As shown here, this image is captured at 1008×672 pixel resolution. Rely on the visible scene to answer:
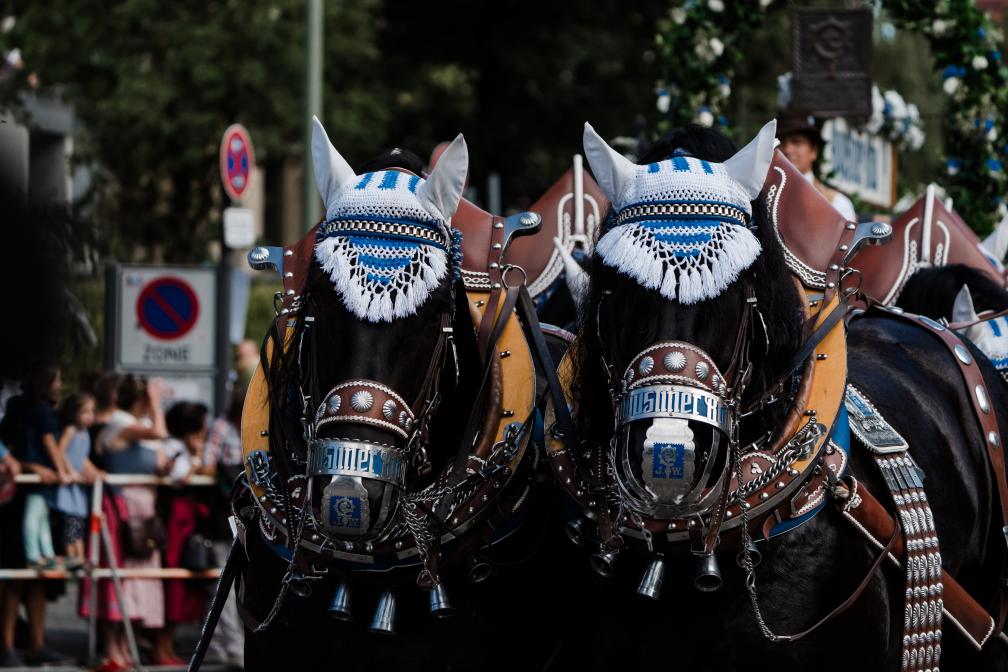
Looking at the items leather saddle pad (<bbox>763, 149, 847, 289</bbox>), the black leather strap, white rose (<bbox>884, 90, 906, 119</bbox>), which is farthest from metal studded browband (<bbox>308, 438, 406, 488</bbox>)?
white rose (<bbox>884, 90, 906, 119</bbox>)

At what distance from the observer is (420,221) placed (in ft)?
12.4

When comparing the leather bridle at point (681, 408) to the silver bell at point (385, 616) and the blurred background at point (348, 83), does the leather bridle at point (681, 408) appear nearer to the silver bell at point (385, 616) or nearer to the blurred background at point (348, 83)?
the silver bell at point (385, 616)

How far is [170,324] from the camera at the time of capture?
11.0m

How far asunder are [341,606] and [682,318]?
3.44ft

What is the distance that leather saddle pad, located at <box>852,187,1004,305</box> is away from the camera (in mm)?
5895

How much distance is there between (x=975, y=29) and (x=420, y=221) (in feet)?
18.2

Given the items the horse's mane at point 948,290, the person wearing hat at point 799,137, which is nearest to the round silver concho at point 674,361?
the horse's mane at point 948,290

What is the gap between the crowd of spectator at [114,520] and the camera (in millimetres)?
9906

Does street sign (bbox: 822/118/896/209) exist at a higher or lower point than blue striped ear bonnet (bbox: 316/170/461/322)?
higher

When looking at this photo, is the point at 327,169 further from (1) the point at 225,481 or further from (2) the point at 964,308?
(1) the point at 225,481

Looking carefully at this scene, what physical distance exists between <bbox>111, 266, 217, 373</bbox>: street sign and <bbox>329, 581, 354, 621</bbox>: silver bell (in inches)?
289

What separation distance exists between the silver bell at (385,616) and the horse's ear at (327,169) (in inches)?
36.2

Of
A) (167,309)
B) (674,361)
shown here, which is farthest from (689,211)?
(167,309)

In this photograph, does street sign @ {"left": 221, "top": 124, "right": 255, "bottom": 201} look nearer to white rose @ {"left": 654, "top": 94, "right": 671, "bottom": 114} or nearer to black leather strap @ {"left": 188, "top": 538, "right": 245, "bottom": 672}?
white rose @ {"left": 654, "top": 94, "right": 671, "bottom": 114}
